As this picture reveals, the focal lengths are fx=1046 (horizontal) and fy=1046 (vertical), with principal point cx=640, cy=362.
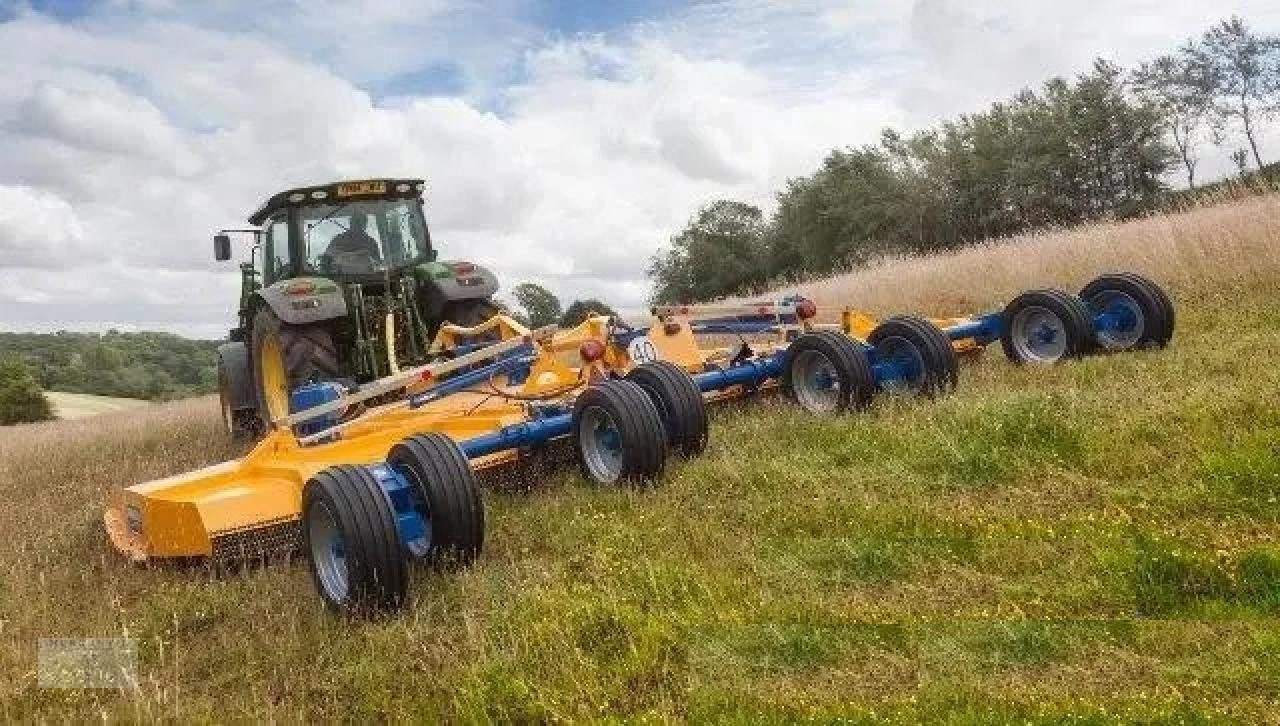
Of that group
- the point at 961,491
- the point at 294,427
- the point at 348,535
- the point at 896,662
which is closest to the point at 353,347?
the point at 294,427

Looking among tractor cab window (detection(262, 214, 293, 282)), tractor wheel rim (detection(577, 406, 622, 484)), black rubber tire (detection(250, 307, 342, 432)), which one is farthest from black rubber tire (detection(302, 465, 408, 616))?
tractor cab window (detection(262, 214, 293, 282))

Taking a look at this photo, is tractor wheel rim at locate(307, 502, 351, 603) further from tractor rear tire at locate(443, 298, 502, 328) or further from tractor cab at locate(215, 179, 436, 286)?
tractor cab at locate(215, 179, 436, 286)

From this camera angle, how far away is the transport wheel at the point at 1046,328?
295 inches

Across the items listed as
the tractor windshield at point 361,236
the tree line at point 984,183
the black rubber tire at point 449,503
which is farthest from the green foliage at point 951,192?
the black rubber tire at point 449,503

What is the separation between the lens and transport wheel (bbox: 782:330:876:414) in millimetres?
6414

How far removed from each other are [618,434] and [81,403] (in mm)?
48107

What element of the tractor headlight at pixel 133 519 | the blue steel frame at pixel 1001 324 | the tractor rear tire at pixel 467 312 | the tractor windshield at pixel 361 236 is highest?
the tractor windshield at pixel 361 236

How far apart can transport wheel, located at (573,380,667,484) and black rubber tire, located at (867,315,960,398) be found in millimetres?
2094

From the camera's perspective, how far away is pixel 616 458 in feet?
18.8

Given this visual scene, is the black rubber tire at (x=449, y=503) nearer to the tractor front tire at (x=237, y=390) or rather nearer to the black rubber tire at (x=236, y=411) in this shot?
the tractor front tire at (x=237, y=390)

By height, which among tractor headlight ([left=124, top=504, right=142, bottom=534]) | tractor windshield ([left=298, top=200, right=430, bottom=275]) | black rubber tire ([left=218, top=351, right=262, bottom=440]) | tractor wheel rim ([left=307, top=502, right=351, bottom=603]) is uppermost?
tractor windshield ([left=298, top=200, right=430, bottom=275])

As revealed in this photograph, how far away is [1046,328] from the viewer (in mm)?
7793

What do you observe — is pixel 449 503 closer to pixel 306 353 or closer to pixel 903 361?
pixel 903 361

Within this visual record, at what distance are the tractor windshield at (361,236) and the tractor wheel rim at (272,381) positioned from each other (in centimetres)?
89
